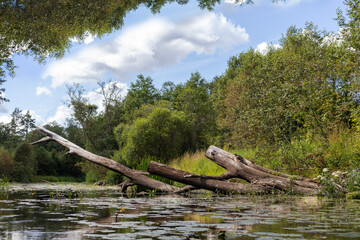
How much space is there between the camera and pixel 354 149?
1014cm

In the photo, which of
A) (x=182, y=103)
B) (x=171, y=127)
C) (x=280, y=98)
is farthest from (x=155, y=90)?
(x=280, y=98)

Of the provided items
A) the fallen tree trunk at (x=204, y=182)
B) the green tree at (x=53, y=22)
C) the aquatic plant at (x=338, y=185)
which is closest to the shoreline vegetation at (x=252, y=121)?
the aquatic plant at (x=338, y=185)

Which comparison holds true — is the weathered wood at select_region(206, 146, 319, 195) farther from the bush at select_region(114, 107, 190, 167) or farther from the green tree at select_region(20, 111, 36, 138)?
the green tree at select_region(20, 111, 36, 138)

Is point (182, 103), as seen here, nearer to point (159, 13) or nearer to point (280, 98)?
point (159, 13)

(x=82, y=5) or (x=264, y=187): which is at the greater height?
(x=82, y=5)

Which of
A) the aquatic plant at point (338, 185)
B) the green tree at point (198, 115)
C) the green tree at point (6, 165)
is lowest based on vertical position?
the aquatic plant at point (338, 185)

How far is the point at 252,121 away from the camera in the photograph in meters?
14.6

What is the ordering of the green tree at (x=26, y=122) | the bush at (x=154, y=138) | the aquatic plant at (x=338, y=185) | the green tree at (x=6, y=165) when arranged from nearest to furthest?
the aquatic plant at (x=338, y=185), the bush at (x=154, y=138), the green tree at (x=6, y=165), the green tree at (x=26, y=122)

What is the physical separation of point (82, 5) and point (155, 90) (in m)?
33.1

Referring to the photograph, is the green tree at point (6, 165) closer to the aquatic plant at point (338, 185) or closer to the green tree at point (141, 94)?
the green tree at point (141, 94)

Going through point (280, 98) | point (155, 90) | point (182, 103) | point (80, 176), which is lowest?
point (80, 176)

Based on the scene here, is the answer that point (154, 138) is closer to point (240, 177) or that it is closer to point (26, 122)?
point (240, 177)

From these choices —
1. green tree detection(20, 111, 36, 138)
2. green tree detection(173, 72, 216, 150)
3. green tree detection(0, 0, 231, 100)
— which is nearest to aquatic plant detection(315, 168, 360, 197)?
green tree detection(0, 0, 231, 100)

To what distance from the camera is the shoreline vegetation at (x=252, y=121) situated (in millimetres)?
11156
